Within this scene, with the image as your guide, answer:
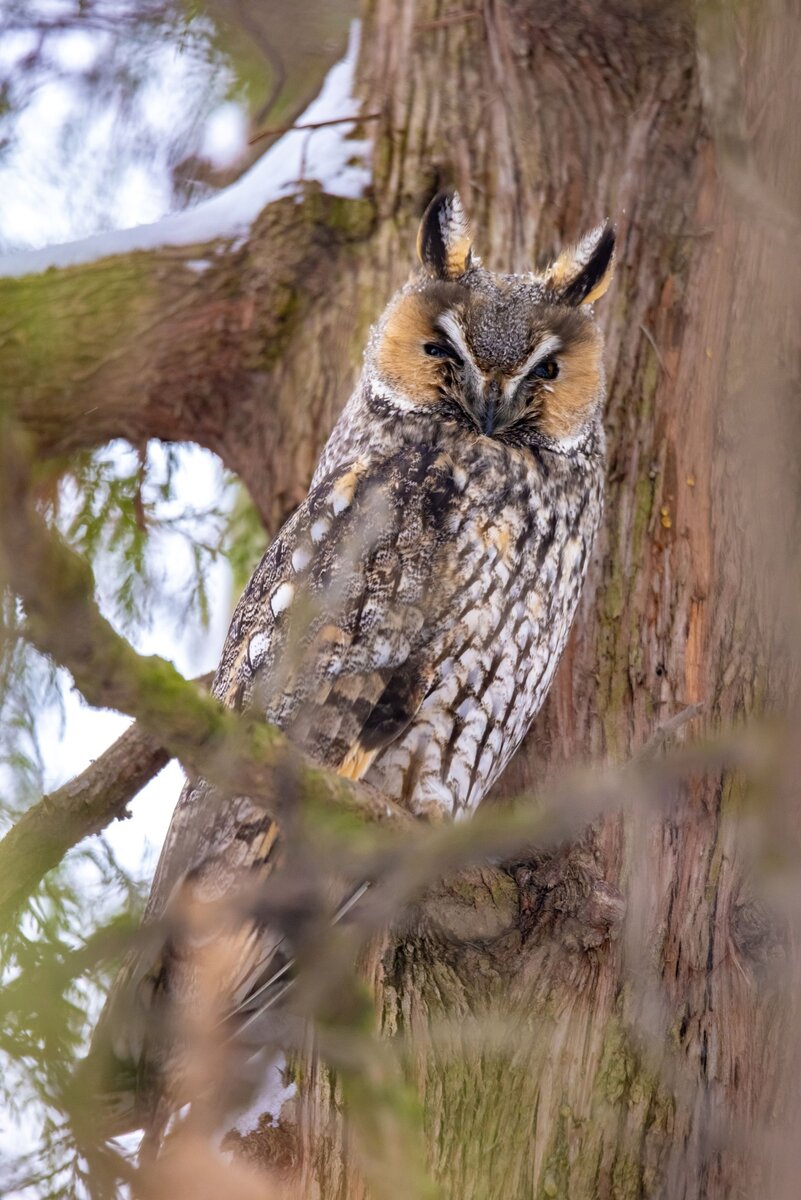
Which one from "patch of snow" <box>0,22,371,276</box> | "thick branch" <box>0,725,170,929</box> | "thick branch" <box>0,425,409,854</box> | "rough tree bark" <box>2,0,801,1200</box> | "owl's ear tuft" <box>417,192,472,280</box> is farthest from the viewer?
"patch of snow" <box>0,22,371,276</box>

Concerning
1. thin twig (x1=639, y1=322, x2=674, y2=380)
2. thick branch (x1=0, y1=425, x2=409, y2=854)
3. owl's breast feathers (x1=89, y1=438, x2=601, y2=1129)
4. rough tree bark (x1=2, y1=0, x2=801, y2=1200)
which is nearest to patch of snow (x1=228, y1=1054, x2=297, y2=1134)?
rough tree bark (x1=2, y1=0, x2=801, y2=1200)

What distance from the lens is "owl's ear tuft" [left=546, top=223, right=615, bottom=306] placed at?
7.63ft

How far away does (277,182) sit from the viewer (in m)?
2.61

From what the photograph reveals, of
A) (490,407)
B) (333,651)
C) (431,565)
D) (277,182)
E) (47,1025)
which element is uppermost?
(277,182)

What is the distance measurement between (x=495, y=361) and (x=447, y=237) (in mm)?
297

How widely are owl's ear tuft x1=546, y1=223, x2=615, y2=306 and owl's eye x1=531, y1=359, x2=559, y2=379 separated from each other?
0.41 feet

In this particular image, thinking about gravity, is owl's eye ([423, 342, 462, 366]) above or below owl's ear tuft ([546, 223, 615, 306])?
below

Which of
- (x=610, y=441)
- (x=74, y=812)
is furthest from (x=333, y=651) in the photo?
(x=610, y=441)

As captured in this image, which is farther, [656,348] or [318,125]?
[318,125]

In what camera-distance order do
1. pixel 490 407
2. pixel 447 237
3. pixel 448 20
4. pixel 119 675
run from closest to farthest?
pixel 119 675
pixel 490 407
pixel 447 237
pixel 448 20

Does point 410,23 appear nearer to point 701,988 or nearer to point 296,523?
point 296,523

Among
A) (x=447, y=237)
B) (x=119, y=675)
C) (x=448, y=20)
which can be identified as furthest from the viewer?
(x=448, y=20)

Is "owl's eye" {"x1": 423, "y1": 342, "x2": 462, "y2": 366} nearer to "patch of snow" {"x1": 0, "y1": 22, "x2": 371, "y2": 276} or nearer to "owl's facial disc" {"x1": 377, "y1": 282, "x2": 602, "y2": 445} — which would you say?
"owl's facial disc" {"x1": 377, "y1": 282, "x2": 602, "y2": 445}

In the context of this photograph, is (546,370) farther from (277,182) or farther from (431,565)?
(277,182)
